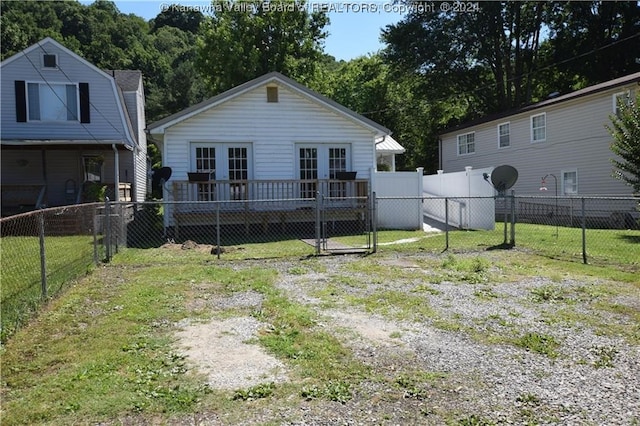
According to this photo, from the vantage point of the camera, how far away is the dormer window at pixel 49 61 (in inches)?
723

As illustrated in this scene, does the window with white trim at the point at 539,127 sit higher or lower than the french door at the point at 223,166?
higher

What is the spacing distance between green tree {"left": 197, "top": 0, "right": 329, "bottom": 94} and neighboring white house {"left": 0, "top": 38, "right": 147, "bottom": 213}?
16.4 m

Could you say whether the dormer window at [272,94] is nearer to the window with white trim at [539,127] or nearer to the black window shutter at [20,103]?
the black window shutter at [20,103]

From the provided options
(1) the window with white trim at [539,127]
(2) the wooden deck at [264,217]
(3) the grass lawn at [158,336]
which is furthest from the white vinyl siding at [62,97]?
(1) the window with white trim at [539,127]

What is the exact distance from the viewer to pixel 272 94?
1576 cm

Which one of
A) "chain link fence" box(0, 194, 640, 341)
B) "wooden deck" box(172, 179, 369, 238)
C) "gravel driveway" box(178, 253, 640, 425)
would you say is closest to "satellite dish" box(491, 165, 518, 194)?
"chain link fence" box(0, 194, 640, 341)

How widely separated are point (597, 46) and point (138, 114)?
30.7m

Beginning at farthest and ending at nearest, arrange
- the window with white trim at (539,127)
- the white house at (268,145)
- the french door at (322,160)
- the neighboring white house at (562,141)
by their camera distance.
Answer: the window with white trim at (539,127) < the neighboring white house at (562,141) < the french door at (322,160) < the white house at (268,145)

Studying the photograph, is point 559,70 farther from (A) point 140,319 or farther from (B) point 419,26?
(A) point 140,319

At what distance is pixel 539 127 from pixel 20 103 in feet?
71.7

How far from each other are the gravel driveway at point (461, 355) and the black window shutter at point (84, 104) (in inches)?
597

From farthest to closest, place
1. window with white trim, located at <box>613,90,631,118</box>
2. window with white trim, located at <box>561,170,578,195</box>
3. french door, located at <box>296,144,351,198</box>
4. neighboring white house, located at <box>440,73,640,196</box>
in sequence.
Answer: window with white trim, located at <box>561,170,578,195</box> < neighboring white house, located at <box>440,73,640,196</box> < window with white trim, located at <box>613,90,631,118</box> < french door, located at <box>296,144,351,198</box>

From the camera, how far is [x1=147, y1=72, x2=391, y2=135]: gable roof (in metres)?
14.6

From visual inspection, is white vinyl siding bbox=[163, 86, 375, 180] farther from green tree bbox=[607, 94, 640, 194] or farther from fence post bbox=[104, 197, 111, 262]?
green tree bbox=[607, 94, 640, 194]
